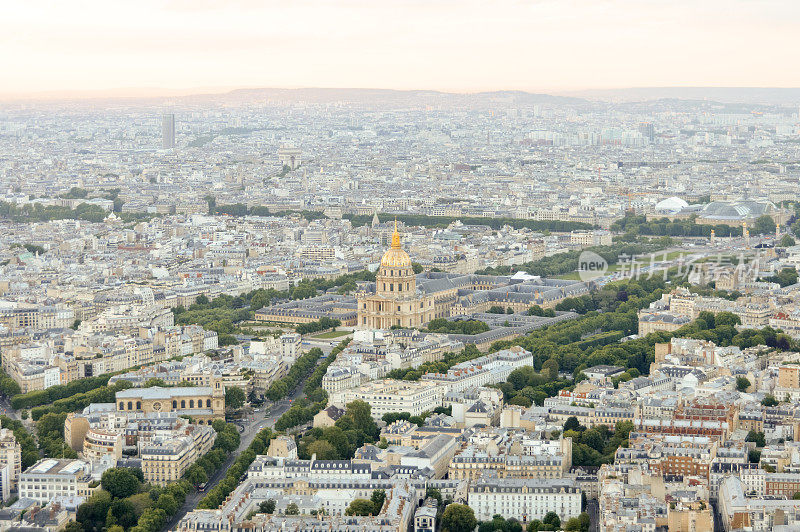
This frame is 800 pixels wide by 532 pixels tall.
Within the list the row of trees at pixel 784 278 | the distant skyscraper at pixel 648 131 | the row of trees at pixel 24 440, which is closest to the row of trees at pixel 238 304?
the row of trees at pixel 24 440

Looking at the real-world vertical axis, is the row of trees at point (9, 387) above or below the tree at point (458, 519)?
below

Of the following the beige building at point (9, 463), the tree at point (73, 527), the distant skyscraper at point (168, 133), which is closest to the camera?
the tree at point (73, 527)

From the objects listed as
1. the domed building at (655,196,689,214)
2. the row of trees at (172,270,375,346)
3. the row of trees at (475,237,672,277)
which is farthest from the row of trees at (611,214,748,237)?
the row of trees at (172,270,375,346)

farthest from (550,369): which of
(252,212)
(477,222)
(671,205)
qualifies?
(252,212)

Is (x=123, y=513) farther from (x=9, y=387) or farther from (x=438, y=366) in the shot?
(x=438, y=366)

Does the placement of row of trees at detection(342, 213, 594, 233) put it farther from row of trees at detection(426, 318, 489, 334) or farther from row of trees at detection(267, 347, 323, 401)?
row of trees at detection(267, 347, 323, 401)

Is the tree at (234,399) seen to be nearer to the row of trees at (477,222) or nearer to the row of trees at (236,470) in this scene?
the row of trees at (236,470)

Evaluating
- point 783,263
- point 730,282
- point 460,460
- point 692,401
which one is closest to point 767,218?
point 783,263

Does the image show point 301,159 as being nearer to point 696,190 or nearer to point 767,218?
point 696,190
